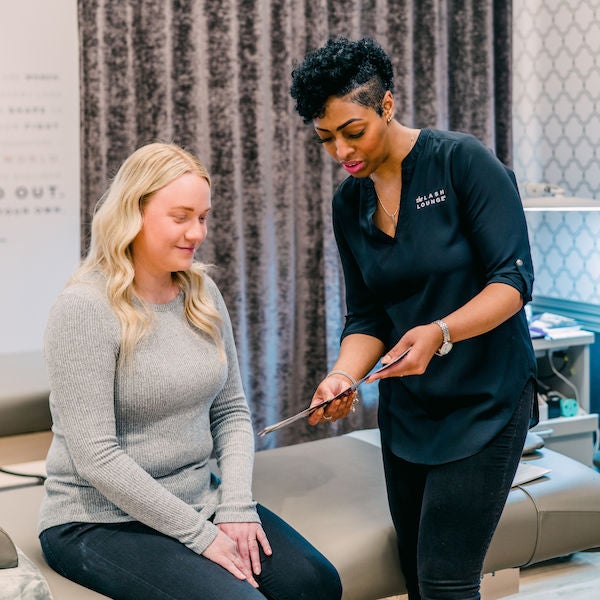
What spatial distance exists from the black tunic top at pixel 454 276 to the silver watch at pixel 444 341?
0.28ft

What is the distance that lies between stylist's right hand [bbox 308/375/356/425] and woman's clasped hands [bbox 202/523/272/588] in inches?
10.2

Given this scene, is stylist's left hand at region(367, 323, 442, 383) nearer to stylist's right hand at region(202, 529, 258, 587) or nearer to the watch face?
the watch face

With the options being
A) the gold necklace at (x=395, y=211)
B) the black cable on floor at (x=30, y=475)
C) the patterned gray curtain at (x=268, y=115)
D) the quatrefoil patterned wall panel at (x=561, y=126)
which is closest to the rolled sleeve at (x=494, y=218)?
the gold necklace at (x=395, y=211)

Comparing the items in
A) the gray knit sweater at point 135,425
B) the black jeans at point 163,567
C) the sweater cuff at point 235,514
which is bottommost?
the black jeans at point 163,567

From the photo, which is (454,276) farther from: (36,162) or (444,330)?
(36,162)

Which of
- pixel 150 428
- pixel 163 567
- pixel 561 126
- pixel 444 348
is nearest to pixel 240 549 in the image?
pixel 163 567

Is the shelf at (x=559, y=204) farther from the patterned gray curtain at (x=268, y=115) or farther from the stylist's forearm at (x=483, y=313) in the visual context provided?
the stylist's forearm at (x=483, y=313)

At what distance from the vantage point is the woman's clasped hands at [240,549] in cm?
174

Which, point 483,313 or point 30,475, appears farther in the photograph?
point 30,475

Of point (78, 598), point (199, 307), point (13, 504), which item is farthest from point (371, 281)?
point (13, 504)

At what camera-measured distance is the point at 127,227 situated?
1827mm

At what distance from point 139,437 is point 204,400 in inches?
6.4

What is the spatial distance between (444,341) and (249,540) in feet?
1.90

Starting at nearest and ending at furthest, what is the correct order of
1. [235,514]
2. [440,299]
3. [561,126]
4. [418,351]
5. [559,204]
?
[418,351] < [440,299] < [235,514] < [559,204] < [561,126]
